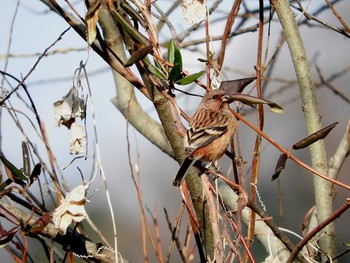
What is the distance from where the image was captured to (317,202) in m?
2.23

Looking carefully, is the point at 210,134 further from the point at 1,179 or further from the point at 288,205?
the point at 288,205

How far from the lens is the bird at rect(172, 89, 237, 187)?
1.98 metres

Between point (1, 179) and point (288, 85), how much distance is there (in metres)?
2.12

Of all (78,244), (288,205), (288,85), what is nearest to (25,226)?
(78,244)

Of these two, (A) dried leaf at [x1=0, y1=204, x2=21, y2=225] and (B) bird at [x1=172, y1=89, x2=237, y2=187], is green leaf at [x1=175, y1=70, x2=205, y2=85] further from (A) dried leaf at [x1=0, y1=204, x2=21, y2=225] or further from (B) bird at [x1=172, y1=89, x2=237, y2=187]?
(A) dried leaf at [x1=0, y1=204, x2=21, y2=225]

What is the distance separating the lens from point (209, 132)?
2.52m

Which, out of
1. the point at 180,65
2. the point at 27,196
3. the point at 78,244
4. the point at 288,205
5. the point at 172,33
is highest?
the point at 172,33

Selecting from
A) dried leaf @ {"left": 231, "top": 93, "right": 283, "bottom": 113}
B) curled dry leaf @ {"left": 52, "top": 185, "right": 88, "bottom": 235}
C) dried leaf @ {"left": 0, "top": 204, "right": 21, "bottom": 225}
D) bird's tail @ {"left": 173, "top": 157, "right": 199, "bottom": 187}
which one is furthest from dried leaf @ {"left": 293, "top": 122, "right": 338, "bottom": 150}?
dried leaf @ {"left": 0, "top": 204, "right": 21, "bottom": 225}

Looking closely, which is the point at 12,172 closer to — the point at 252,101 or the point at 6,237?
the point at 6,237

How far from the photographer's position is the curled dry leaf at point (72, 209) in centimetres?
181

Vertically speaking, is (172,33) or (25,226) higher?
(172,33)

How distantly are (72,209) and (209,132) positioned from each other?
858 millimetres

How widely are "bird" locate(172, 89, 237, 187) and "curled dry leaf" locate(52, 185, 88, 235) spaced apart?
284 mm

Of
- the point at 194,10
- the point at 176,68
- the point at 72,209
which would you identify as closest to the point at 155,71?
the point at 176,68
